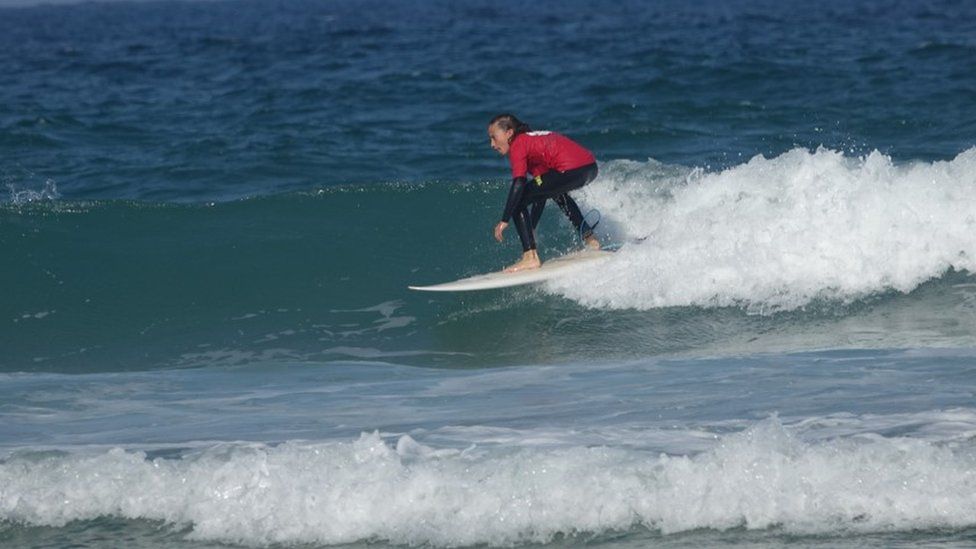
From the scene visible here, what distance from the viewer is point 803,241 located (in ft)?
33.7

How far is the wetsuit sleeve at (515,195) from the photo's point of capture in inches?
387

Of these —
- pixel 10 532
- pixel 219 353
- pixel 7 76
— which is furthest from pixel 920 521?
pixel 7 76

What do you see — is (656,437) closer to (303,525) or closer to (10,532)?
(303,525)

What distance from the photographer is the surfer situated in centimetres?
987

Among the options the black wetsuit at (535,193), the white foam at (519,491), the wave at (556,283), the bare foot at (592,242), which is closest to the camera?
the white foam at (519,491)

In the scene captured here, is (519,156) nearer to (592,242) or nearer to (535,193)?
(535,193)

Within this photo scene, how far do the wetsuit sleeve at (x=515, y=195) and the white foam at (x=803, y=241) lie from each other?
73 cm

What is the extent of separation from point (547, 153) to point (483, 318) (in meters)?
1.34

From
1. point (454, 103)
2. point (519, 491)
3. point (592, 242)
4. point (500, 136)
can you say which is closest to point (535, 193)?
point (500, 136)

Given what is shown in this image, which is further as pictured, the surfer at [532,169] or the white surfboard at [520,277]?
the white surfboard at [520,277]

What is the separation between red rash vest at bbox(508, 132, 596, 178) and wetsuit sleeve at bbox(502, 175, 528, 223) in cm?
12

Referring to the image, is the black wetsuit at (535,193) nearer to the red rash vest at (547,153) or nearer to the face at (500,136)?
the red rash vest at (547,153)

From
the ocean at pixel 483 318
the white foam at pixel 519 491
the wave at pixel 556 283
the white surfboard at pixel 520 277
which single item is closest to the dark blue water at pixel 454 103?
the ocean at pixel 483 318

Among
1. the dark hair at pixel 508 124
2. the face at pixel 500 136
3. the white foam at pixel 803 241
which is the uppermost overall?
the dark hair at pixel 508 124
